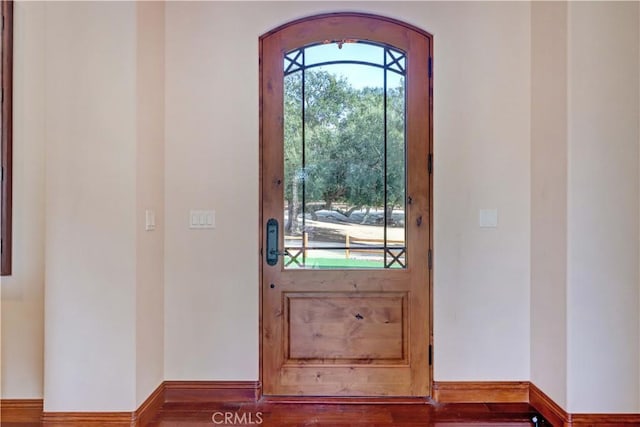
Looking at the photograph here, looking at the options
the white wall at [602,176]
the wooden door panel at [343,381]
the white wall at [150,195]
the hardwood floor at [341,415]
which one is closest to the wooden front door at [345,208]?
the wooden door panel at [343,381]

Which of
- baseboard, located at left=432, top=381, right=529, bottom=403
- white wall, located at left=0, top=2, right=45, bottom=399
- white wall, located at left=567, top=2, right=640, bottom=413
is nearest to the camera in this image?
white wall, located at left=567, top=2, right=640, bottom=413

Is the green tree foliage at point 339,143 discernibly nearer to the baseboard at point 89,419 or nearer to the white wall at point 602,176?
the white wall at point 602,176

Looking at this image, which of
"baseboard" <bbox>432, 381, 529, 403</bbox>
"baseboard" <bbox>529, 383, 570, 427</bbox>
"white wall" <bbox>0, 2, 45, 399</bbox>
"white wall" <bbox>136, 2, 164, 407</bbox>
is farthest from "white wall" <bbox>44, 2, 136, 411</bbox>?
"baseboard" <bbox>529, 383, 570, 427</bbox>

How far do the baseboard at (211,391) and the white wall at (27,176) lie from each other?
89 centimetres

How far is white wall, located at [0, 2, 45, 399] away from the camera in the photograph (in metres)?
2.15

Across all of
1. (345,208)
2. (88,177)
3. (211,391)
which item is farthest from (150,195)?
(211,391)

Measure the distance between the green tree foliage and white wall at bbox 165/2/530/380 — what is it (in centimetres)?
24

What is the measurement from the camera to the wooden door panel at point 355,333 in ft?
7.89

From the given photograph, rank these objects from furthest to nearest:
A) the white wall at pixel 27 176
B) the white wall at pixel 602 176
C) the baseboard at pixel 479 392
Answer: the baseboard at pixel 479 392, the white wall at pixel 27 176, the white wall at pixel 602 176

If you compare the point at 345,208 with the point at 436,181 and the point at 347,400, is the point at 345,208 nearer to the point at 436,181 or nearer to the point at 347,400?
the point at 436,181

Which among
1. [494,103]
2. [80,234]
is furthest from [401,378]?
[80,234]

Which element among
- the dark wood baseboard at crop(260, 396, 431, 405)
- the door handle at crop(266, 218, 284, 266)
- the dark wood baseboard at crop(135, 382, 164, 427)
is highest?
the door handle at crop(266, 218, 284, 266)

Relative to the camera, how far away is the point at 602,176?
2.03 meters

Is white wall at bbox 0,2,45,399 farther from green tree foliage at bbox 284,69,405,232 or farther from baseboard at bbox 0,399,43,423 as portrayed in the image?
green tree foliage at bbox 284,69,405,232
